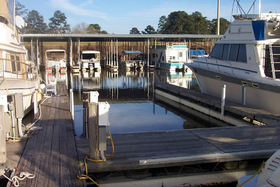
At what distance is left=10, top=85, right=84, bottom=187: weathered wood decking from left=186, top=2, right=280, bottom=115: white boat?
21.9 ft

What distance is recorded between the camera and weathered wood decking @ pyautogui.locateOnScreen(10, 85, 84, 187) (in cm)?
473

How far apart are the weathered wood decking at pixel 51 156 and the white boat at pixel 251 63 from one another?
6.67 metres

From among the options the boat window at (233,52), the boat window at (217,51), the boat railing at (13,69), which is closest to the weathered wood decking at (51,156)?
the boat railing at (13,69)

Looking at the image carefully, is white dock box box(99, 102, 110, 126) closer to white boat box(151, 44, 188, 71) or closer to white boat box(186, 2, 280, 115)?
white boat box(186, 2, 280, 115)

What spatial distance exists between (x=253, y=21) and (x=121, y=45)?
51740 mm

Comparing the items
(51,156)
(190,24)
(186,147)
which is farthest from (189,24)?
(51,156)

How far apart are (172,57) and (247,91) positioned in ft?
90.6

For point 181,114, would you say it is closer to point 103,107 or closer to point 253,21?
point 253,21

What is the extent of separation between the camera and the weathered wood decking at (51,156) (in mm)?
4730

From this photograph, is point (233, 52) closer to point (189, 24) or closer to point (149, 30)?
point (189, 24)

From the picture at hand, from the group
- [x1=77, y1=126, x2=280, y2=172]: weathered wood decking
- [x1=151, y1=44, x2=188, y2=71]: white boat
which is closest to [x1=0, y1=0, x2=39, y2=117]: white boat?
[x1=77, y1=126, x2=280, y2=172]: weathered wood decking

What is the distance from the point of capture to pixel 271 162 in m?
4.70

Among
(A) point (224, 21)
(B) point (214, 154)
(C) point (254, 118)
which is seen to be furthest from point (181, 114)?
(A) point (224, 21)

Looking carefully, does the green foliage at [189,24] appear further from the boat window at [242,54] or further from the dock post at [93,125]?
the dock post at [93,125]
